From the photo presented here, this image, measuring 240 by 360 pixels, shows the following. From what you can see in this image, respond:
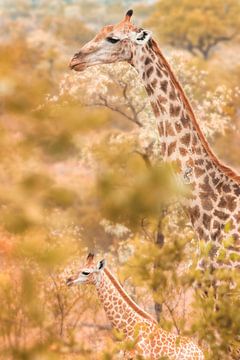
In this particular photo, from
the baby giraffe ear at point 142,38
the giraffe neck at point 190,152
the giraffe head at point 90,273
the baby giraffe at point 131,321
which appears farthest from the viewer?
the giraffe head at point 90,273

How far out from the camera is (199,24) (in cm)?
5919

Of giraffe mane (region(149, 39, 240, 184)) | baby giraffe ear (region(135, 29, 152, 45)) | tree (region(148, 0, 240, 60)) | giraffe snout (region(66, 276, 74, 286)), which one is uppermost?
tree (region(148, 0, 240, 60))

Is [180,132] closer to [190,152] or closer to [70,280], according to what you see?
[190,152]

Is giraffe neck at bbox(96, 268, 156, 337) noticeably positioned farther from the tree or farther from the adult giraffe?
the tree

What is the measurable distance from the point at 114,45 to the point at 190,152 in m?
1.36

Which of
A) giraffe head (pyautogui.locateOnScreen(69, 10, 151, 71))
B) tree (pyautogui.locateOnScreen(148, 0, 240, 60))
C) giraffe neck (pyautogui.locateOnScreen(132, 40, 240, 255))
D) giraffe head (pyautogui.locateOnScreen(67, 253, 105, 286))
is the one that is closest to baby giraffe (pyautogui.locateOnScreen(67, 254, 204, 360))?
giraffe head (pyautogui.locateOnScreen(67, 253, 105, 286))

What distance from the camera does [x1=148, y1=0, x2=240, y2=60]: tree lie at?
59.4 metres

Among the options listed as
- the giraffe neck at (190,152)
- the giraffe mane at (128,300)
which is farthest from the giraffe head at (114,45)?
the giraffe mane at (128,300)

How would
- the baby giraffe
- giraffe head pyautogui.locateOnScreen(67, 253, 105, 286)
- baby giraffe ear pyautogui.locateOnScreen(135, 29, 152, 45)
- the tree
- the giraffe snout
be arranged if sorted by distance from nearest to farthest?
1. baby giraffe ear pyautogui.locateOnScreen(135, 29, 152, 45)
2. the baby giraffe
3. giraffe head pyautogui.locateOnScreen(67, 253, 105, 286)
4. the giraffe snout
5. the tree

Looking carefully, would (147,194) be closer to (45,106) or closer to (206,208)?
(45,106)

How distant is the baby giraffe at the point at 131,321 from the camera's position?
386 inches

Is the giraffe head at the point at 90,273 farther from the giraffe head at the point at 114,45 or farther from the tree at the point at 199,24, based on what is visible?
the tree at the point at 199,24

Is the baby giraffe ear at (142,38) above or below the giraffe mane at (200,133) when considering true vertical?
above

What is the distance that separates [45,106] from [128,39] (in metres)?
6.39
